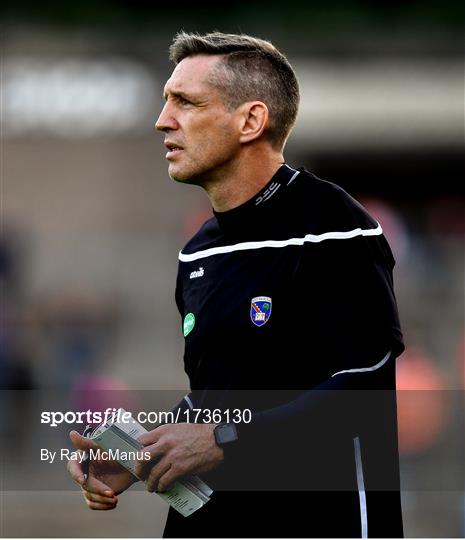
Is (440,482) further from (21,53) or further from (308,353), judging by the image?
(21,53)

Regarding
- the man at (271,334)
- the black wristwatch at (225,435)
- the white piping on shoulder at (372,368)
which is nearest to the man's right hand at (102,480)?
the man at (271,334)

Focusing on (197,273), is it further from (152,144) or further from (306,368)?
(152,144)

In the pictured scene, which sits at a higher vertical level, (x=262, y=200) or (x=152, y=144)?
(x=152, y=144)

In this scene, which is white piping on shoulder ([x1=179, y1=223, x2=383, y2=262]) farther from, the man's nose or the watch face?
the watch face

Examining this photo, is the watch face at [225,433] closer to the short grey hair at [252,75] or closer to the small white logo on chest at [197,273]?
the small white logo on chest at [197,273]

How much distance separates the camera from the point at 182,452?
386 cm

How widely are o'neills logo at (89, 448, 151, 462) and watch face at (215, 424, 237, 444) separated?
9.1 inches

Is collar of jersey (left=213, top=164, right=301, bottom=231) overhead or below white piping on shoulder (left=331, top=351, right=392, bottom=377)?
overhead

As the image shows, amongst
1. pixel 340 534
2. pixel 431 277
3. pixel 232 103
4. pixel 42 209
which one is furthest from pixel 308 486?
pixel 42 209

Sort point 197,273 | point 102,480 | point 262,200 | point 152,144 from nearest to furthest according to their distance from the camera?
1. point 102,480
2. point 262,200
3. point 197,273
4. point 152,144

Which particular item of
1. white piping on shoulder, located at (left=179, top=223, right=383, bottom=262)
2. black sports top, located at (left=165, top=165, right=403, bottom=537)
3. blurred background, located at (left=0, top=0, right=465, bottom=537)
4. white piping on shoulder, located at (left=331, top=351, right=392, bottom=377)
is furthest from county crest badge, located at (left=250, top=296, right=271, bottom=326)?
blurred background, located at (left=0, top=0, right=465, bottom=537)

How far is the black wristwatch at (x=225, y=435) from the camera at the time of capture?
387 centimetres

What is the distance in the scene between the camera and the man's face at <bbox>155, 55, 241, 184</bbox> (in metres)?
4.25

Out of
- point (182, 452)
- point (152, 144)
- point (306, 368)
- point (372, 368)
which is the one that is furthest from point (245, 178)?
point (152, 144)
